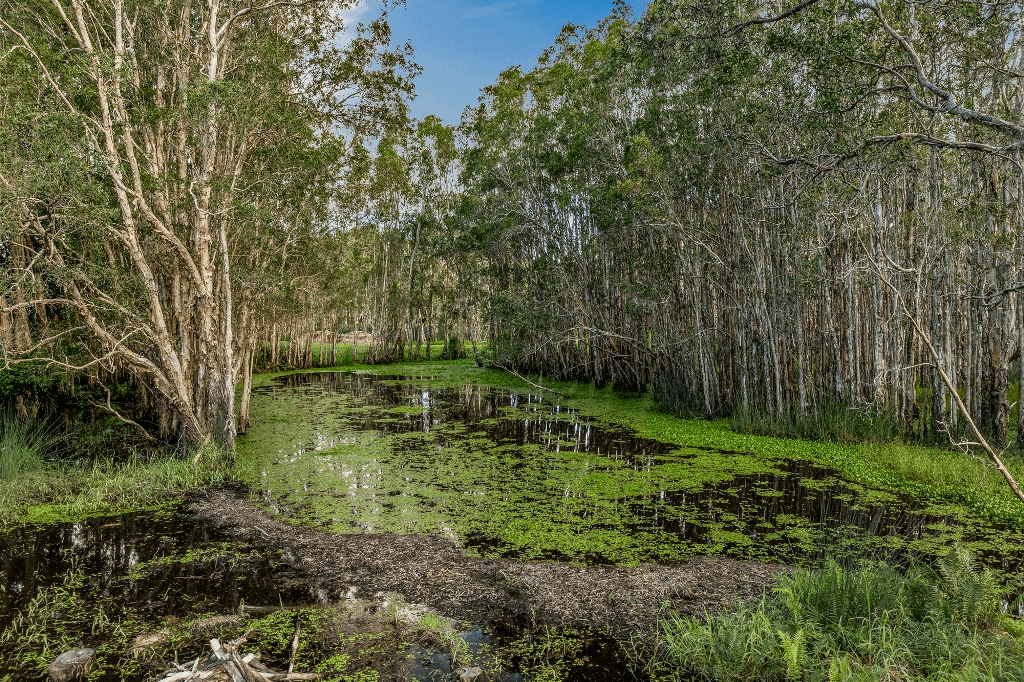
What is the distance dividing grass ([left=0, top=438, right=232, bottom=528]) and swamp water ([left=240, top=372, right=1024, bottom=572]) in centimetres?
88

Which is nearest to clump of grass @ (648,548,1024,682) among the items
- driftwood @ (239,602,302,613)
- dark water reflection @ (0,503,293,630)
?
driftwood @ (239,602,302,613)

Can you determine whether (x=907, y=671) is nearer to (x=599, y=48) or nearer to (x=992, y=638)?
(x=992, y=638)

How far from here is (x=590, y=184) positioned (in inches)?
750

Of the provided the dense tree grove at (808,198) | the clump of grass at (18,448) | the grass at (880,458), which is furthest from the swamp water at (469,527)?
the dense tree grove at (808,198)

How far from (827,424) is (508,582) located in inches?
347

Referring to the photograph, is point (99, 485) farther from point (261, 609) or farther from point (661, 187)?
point (661, 187)

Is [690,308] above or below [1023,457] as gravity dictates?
above

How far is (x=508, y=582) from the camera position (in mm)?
5836

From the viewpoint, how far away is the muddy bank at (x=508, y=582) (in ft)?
17.1

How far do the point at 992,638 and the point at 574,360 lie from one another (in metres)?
21.9

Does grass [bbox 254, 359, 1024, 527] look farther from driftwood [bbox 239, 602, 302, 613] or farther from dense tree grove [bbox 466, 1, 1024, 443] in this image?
driftwood [bbox 239, 602, 302, 613]

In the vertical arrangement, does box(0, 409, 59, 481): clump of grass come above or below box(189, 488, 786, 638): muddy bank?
above

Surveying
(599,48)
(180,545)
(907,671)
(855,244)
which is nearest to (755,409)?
(855,244)

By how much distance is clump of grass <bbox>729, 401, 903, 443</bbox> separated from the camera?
1106 centimetres
